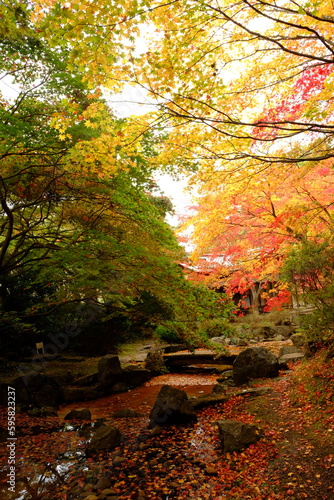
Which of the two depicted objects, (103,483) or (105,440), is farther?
(105,440)

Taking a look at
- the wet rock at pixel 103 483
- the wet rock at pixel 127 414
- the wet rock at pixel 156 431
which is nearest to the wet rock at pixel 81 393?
the wet rock at pixel 127 414

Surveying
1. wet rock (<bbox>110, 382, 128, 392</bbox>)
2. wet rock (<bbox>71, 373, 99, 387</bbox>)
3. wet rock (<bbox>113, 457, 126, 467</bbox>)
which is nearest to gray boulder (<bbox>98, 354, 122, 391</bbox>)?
wet rock (<bbox>110, 382, 128, 392</bbox>)

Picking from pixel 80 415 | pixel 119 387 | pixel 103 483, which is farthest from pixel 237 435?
pixel 119 387

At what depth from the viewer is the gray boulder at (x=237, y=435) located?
184 inches

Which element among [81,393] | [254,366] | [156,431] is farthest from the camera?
[81,393]

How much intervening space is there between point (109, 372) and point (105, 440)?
456cm

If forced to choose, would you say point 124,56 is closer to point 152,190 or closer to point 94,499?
point 94,499

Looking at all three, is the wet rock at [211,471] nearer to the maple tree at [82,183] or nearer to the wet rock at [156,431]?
the wet rock at [156,431]

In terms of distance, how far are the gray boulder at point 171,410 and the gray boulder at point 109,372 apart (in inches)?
151

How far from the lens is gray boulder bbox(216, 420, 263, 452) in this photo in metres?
4.68

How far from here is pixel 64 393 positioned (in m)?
8.93

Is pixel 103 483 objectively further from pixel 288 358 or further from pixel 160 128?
pixel 288 358

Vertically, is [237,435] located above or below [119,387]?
above

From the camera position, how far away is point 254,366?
28.6ft
